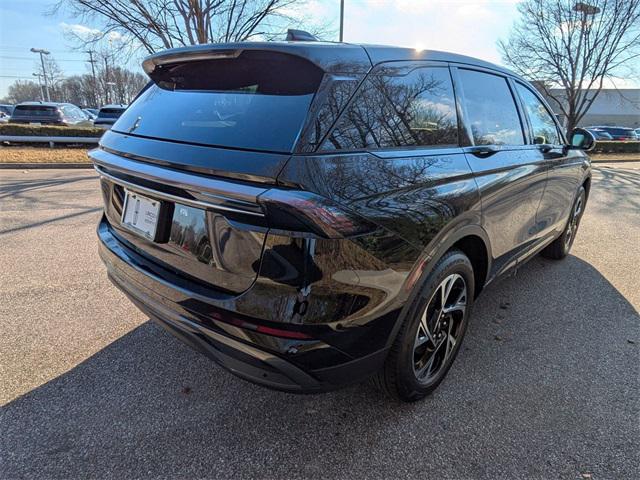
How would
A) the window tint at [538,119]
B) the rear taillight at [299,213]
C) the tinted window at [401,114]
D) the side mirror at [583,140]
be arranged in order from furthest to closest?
the side mirror at [583,140] < the window tint at [538,119] < the tinted window at [401,114] < the rear taillight at [299,213]

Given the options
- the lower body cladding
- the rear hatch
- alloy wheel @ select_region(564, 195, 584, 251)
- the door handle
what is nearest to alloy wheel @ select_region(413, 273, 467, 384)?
the lower body cladding

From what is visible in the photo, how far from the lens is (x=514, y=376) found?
2.54 metres

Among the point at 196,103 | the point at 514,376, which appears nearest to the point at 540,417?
the point at 514,376

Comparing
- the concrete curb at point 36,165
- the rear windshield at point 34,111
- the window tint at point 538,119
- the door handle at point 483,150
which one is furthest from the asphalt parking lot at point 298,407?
the rear windshield at point 34,111

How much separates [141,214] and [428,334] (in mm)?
1582

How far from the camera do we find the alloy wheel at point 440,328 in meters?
2.23

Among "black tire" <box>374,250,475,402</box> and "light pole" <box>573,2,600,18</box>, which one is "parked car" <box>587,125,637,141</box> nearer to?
"light pole" <box>573,2,600,18</box>

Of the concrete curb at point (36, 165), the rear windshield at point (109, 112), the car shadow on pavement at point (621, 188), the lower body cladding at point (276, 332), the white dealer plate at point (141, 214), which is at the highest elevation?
the white dealer plate at point (141, 214)

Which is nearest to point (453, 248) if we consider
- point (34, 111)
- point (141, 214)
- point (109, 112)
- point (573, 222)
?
point (141, 214)

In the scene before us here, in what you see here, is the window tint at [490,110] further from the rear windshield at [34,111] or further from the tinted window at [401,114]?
the rear windshield at [34,111]

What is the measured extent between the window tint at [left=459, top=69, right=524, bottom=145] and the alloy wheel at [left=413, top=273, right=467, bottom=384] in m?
0.90

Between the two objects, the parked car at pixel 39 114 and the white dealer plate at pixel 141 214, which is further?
the parked car at pixel 39 114

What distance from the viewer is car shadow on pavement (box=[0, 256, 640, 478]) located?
1.88 meters

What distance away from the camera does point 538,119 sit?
354 cm
